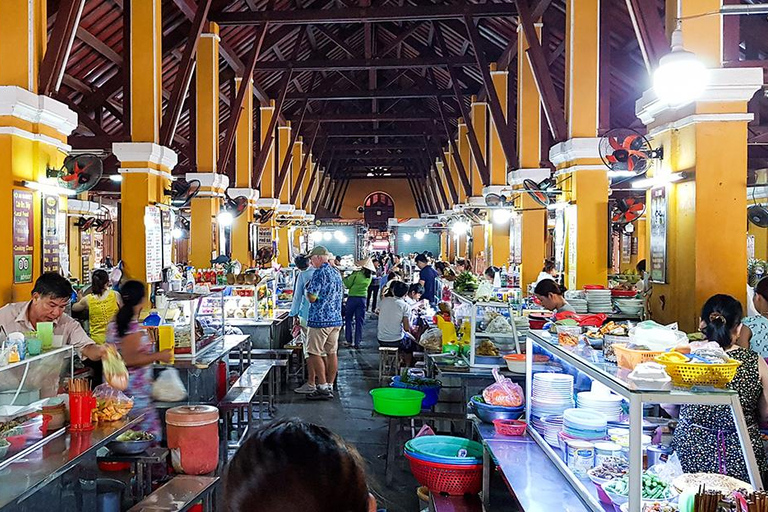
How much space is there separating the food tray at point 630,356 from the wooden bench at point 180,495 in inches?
104

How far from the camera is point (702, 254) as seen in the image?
18.1 feet

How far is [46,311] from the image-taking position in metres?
4.34

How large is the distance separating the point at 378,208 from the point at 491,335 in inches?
1432

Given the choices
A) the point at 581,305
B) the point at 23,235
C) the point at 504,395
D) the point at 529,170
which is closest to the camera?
the point at 504,395

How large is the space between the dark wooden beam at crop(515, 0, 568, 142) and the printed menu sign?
6.51 m

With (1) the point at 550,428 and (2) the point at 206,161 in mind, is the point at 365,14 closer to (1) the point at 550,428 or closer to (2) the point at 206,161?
(2) the point at 206,161

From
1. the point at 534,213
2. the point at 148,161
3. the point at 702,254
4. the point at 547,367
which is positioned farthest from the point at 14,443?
the point at 534,213

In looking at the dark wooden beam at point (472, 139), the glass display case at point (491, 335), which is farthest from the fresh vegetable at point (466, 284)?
the dark wooden beam at point (472, 139)

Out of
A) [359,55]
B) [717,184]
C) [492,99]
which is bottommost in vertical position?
[717,184]

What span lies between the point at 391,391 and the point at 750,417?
8.99 feet

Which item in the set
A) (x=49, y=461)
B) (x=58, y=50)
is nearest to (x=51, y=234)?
(x=58, y=50)

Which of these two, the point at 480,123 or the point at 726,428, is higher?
the point at 480,123

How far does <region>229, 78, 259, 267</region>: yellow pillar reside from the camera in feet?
50.6

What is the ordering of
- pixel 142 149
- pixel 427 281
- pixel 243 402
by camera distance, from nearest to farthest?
pixel 243 402
pixel 142 149
pixel 427 281
